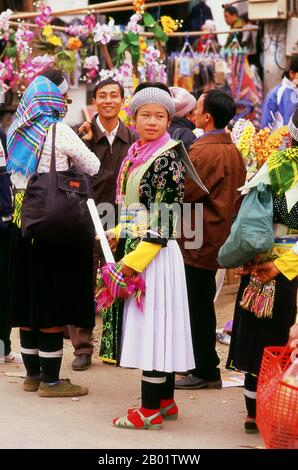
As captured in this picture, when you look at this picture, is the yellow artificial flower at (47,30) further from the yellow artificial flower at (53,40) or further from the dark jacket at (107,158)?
the dark jacket at (107,158)

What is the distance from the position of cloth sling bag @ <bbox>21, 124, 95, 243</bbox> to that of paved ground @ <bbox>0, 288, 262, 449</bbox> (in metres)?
1.12

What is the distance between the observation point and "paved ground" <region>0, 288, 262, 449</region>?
5537 millimetres

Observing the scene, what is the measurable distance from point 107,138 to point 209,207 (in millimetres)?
1623

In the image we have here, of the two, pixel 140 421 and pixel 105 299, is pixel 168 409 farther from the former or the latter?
pixel 105 299

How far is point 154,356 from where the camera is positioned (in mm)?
5691

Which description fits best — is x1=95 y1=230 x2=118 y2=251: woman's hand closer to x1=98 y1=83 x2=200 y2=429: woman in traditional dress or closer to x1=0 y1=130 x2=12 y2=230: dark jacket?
x1=98 y1=83 x2=200 y2=429: woman in traditional dress

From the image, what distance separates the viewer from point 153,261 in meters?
5.70

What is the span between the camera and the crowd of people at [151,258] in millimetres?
5551

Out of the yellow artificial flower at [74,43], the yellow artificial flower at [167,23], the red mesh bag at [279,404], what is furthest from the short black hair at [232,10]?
the red mesh bag at [279,404]

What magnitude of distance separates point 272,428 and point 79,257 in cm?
210

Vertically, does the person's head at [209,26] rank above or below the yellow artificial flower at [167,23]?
above

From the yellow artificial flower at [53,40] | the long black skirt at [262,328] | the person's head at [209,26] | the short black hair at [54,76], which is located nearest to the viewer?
the long black skirt at [262,328]

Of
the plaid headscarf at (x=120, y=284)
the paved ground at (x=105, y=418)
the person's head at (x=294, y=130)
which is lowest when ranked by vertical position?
the paved ground at (x=105, y=418)

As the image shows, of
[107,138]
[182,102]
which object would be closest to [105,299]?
[182,102]
